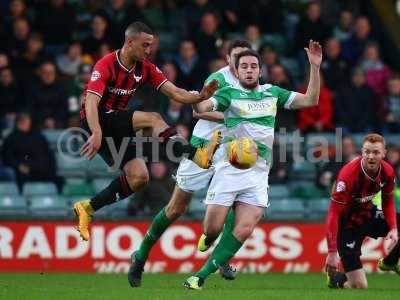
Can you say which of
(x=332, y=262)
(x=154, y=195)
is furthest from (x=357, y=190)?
(x=154, y=195)

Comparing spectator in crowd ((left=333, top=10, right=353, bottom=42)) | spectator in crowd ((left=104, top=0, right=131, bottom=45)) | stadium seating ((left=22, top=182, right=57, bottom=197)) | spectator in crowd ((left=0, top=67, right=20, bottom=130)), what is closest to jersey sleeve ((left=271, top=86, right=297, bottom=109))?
stadium seating ((left=22, top=182, right=57, bottom=197))

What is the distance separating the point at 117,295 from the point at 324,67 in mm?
9790

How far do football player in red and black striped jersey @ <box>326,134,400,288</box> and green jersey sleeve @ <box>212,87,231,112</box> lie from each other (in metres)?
1.44

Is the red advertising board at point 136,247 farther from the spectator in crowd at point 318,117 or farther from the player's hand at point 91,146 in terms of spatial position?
the player's hand at point 91,146

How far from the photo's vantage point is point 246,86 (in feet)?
38.8

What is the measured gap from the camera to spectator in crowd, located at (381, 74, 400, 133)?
62.9 ft

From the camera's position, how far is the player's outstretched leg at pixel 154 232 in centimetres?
1250

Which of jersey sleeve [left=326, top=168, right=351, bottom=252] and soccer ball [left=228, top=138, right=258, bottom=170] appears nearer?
soccer ball [left=228, top=138, right=258, bottom=170]

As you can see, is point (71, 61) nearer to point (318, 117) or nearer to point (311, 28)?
point (318, 117)

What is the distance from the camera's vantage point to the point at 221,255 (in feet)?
37.9

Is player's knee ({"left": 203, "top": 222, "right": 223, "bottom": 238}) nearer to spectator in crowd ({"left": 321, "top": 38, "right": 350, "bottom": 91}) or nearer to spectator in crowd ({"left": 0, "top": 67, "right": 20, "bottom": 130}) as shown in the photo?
spectator in crowd ({"left": 0, "top": 67, "right": 20, "bottom": 130})

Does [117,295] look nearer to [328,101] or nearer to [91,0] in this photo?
[328,101]

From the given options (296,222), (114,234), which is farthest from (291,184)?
(114,234)

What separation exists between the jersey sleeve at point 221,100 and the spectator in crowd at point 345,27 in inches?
349
